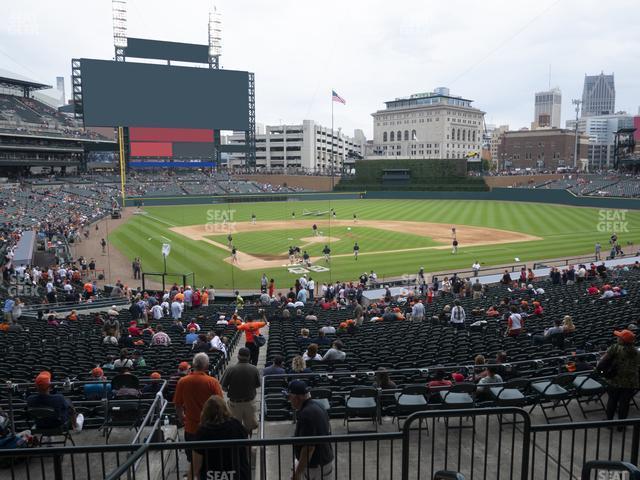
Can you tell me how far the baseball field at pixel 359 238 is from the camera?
33844 mm

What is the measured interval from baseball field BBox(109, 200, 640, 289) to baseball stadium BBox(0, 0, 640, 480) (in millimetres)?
353

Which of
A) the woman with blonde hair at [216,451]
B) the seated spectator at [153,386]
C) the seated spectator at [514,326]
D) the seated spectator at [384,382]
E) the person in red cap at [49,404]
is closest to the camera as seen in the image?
the woman with blonde hair at [216,451]

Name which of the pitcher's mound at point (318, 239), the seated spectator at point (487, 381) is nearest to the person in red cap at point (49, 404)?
the seated spectator at point (487, 381)

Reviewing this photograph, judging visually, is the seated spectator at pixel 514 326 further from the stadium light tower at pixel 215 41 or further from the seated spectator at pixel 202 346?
the stadium light tower at pixel 215 41

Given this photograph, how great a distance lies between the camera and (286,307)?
20297 millimetres

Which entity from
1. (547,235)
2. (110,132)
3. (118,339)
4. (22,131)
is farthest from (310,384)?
(110,132)

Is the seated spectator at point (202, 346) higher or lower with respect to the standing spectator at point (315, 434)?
lower

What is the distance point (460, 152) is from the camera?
565 ft

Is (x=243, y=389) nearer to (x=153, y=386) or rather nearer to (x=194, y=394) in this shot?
(x=194, y=394)

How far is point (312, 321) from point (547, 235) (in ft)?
117

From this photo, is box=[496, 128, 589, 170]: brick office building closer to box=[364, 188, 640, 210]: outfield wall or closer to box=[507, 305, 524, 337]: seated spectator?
box=[364, 188, 640, 210]: outfield wall

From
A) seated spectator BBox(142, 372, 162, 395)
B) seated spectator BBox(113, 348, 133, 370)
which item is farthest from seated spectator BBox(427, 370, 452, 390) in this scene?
seated spectator BBox(113, 348, 133, 370)

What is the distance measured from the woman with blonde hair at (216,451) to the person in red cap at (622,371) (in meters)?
5.62

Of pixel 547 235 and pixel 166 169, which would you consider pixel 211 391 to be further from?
pixel 166 169
